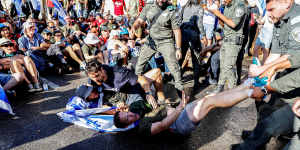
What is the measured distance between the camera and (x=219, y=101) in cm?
213

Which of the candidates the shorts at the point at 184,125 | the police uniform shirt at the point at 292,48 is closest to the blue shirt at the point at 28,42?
the shorts at the point at 184,125

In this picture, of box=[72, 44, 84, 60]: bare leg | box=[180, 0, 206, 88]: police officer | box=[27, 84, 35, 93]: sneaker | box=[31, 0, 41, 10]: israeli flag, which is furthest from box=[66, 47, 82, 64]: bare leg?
box=[31, 0, 41, 10]: israeli flag

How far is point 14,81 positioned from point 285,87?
15.7 ft

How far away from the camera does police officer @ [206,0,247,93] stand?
132 inches

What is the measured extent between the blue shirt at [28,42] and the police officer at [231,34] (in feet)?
16.4

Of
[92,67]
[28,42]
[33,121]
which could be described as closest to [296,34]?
[92,67]

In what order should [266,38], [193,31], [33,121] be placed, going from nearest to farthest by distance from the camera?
[33,121] → [266,38] → [193,31]

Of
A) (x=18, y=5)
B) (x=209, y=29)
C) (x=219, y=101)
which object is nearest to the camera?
(x=219, y=101)

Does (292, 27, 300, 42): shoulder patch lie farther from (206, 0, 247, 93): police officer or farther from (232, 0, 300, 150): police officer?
(206, 0, 247, 93): police officer

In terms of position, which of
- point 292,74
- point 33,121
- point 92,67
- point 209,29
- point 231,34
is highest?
point 209,29

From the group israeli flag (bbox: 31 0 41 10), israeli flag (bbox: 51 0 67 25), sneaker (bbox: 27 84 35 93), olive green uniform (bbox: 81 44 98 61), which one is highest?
israeli flag (bbox: 31 0 41 10)

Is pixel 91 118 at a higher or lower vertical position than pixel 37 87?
higher

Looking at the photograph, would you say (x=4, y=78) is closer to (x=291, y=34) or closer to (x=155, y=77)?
(x=155, y=77)

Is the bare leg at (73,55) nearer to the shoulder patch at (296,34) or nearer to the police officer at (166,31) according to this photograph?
the police officer at (166,31)
